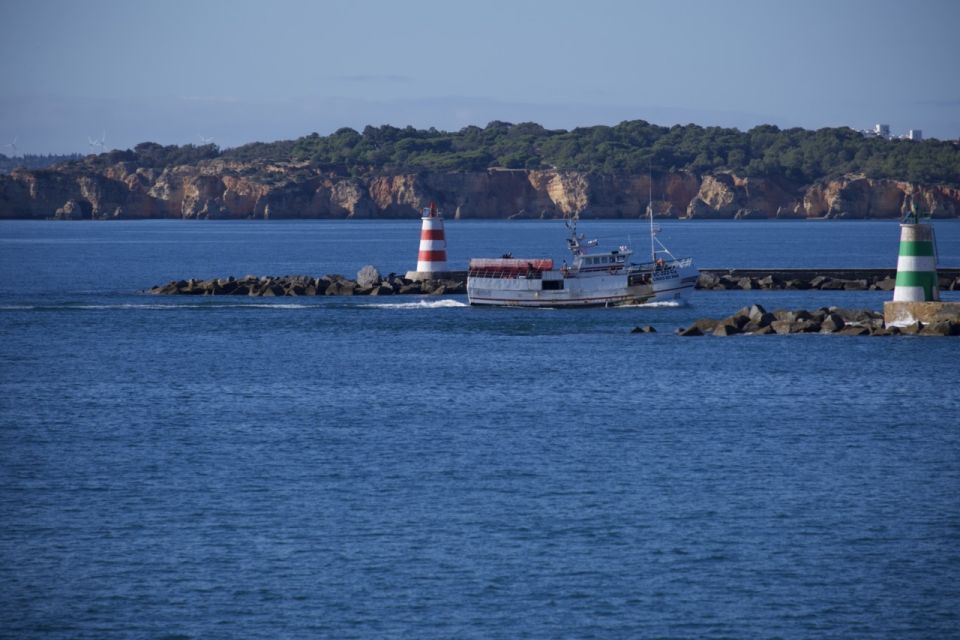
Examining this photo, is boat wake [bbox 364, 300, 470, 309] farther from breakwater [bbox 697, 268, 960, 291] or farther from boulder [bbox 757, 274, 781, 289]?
boulder [bbox 757, 274, 781, 289]

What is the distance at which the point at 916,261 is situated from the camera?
42.9m

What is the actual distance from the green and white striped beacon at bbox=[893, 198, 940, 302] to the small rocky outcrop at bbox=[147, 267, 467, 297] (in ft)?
90.1

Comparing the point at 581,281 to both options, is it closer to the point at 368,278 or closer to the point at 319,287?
the point at 368,278

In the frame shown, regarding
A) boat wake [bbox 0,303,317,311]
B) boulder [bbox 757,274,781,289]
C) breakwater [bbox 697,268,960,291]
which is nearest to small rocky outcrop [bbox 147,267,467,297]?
boat wake [bbox 0,303,317,311]

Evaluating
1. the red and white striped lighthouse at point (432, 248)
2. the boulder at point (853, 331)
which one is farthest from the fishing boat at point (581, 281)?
the boulder at point (853, 331)

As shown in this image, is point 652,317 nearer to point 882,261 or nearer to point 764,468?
point 764,468

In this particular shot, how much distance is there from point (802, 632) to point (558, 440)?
12212 mm

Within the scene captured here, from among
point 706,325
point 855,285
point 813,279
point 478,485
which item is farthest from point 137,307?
point 478,485

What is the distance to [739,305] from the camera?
61625 millimetres

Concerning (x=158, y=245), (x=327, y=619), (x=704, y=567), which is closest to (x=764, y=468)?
(x=704, y=567)

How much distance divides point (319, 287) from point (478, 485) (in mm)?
44190

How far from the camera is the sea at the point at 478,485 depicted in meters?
18.3

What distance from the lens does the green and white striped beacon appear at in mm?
42500

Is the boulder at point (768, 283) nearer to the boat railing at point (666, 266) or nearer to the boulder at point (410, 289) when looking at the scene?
the boat railing at point (666, 266)
